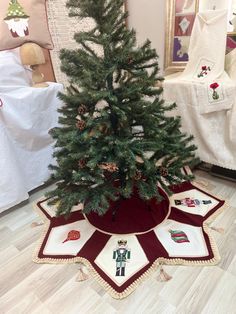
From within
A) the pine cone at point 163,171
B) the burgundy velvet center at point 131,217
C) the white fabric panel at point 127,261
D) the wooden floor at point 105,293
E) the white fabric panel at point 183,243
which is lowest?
the wooden floor at point 105,293

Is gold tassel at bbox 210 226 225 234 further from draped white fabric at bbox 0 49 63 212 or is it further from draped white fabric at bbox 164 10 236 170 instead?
draped white fabric at bbox 0 49 63 212

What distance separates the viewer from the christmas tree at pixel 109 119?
3.37ft

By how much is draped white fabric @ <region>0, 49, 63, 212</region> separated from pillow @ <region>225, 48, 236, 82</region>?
1161 mm

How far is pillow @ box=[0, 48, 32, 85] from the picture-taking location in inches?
56.9

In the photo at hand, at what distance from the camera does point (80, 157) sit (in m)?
1.09

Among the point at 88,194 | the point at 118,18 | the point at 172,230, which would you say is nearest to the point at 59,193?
the point at 88,194

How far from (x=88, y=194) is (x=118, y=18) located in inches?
32.8

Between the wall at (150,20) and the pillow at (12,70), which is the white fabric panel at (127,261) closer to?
the pillow at (12,70)

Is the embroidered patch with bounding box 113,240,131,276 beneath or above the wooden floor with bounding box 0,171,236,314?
above

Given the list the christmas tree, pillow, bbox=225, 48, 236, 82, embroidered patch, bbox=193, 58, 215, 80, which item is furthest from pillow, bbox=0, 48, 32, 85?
pillow, bbox=225, 48, 236, 82

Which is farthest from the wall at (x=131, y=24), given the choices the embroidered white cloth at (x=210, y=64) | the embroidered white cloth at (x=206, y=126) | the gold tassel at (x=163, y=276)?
the gold tassel at (x=163, y=276)

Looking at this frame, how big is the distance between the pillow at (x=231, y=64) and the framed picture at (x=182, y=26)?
0.09 meters

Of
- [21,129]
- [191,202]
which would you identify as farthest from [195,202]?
[21,129]

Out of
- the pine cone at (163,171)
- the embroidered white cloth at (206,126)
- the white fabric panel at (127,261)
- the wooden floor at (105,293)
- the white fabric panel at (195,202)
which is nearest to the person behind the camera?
the wooden floor at (105,293)
